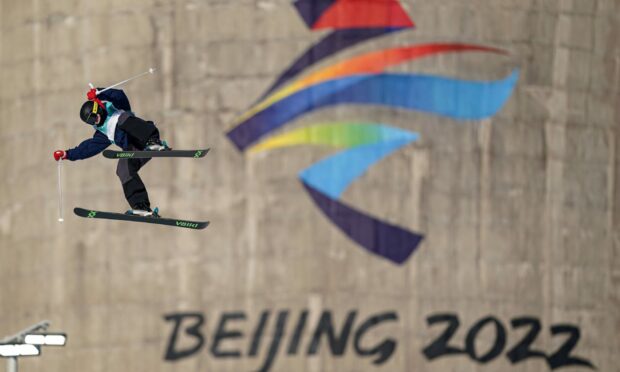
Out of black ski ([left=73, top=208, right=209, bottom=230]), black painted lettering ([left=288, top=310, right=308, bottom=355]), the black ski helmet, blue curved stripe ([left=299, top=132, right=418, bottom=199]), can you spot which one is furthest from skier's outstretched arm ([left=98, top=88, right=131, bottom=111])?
black painted lettering ([left=288, top=310, right=308, bottom=355])

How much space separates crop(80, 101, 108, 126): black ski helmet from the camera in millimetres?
30688

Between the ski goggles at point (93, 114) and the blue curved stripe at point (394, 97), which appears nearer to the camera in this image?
the ski goggles at point (93, 114)

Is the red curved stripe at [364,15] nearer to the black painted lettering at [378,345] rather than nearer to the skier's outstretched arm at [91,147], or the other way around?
the black painted lettering at [378,345]

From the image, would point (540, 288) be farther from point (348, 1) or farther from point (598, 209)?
point (348, 1)

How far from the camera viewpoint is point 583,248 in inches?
2793

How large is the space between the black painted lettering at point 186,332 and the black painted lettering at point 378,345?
5413 mm

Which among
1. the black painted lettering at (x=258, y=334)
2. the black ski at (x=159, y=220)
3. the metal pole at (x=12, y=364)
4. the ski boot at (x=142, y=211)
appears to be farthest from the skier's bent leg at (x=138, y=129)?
the black painted lettering at (x=258, y=334)

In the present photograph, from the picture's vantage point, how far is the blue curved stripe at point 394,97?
6838cm

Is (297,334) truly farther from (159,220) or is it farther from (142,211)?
(142,211)

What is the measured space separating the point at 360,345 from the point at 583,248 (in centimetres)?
897

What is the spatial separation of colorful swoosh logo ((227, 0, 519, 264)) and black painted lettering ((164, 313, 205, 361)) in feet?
19.2

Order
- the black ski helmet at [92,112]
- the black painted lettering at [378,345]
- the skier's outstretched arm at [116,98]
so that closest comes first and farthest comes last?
1. the black ski helmet at [92,112]
2. the skier's outstretched arm at [116,98]
3. the black painted lettering at [378,345]

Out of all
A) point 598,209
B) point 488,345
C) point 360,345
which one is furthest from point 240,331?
point 598,209

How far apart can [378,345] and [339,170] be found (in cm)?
619
